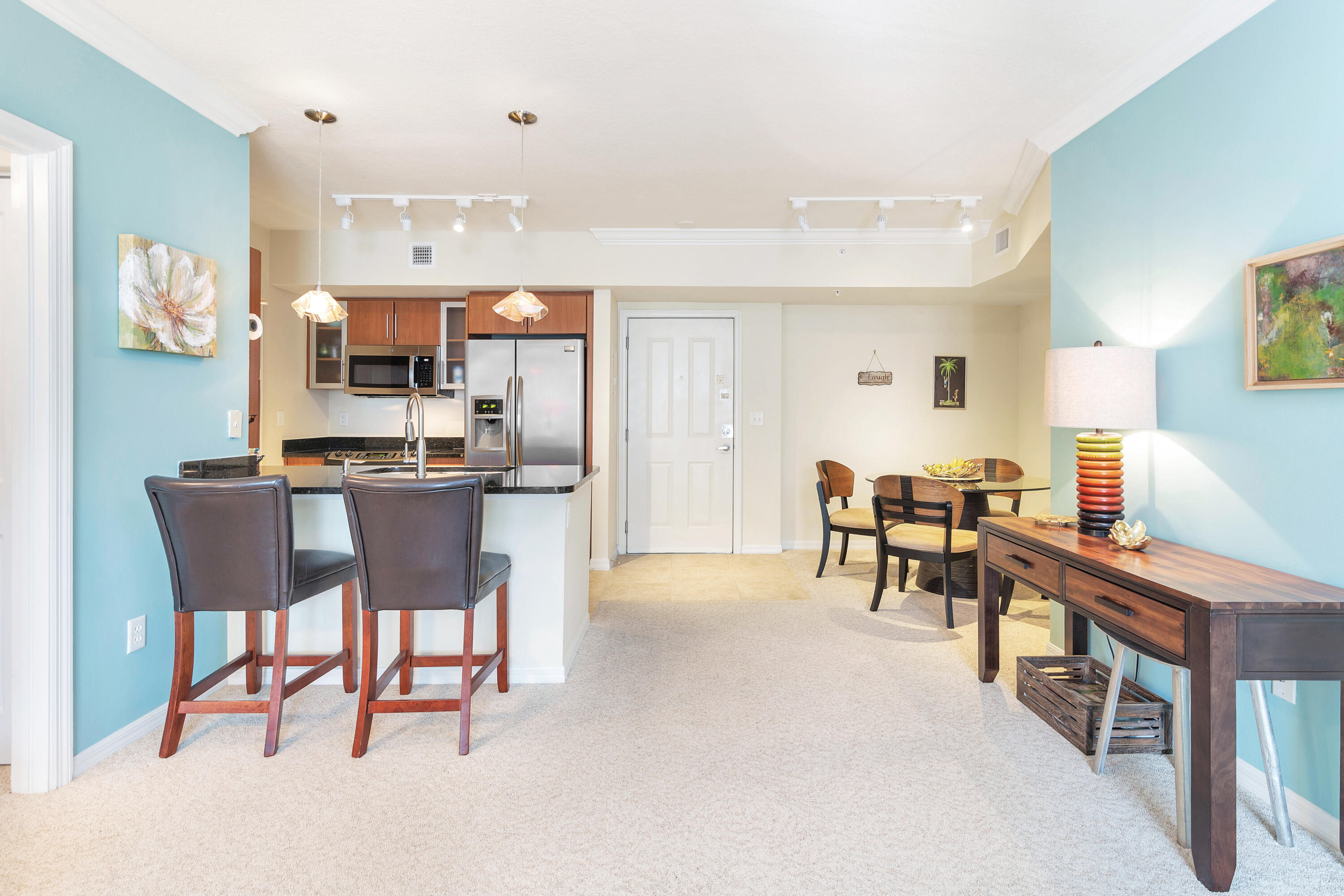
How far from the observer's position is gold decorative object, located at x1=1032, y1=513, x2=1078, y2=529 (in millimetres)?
2629

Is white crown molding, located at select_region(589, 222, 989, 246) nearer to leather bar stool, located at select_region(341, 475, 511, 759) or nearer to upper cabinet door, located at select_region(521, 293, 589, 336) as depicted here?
upper cabinet door, located at select_region(521, 293, 589, 336)

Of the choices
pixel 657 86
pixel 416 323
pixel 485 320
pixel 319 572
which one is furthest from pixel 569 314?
pixel 319 572

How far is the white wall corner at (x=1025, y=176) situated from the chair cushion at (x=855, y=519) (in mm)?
2008

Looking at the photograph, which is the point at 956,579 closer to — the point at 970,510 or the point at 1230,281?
the point at 970,510

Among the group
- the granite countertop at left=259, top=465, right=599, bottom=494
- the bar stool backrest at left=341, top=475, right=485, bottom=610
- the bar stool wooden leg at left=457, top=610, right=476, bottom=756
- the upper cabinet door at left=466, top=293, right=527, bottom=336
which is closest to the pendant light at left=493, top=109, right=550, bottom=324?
the granite countertop at left=259, top=465, right=599, bottom=494

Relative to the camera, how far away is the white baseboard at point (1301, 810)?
1.79 metres

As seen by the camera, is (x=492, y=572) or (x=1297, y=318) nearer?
(x=1297, y=318)

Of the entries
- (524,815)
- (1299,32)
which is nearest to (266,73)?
(524,815)

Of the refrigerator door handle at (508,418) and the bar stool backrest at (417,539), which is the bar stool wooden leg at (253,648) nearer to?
the bar stool backrest at (417,539)

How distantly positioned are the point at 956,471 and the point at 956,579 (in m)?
0.67

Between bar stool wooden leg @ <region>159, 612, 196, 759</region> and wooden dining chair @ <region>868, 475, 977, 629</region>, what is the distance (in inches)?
129

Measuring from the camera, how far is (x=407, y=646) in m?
2.71

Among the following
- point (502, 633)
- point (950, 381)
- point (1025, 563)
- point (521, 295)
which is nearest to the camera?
point (1025, 563)

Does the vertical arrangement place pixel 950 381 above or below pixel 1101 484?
above
